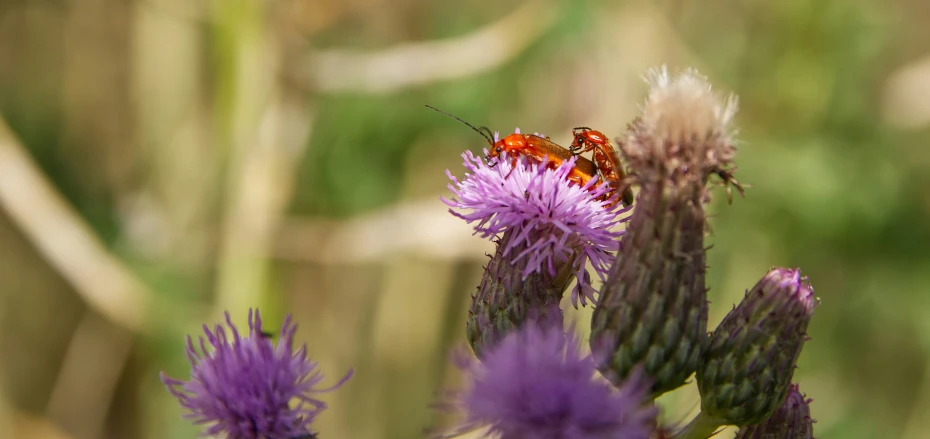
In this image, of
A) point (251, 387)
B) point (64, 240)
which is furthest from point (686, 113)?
point (64, 240)

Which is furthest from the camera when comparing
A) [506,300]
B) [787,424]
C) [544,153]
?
[544,153]

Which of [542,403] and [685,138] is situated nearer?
[542,403]

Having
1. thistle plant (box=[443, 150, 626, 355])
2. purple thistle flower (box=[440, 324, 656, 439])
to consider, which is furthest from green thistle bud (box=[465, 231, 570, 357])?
purple thistle flower (box=[440, 324, 656, 439])

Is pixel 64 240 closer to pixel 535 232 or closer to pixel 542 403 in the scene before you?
pixel 535 232

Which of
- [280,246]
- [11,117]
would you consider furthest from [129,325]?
[11,117]

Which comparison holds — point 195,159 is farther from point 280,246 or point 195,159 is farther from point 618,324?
point 618,324

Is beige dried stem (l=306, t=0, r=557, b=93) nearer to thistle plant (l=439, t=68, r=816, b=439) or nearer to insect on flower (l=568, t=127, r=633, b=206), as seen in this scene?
insect on flower (l=568, t=127, r=633, b=206)

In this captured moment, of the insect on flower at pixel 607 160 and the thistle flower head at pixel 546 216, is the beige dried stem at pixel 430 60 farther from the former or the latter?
the thistle flower head at pixel 546 216
